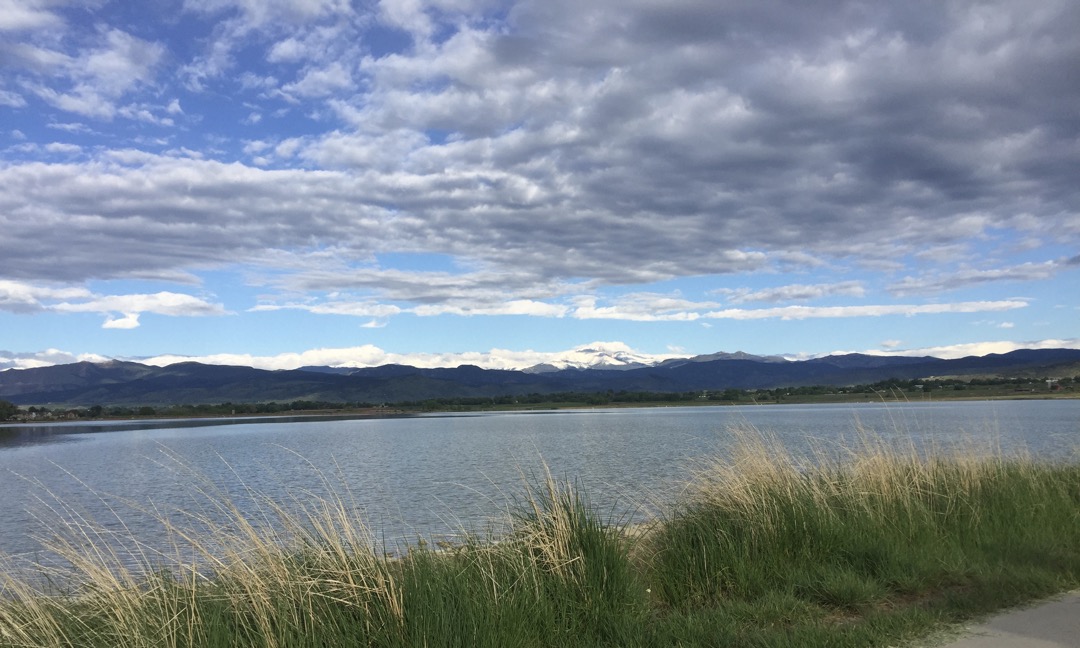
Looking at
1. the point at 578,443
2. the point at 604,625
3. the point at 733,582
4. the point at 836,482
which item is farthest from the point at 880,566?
the point at 578,443

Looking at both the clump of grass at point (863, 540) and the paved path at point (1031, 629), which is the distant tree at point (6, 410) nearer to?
the clump of grass at point (863, 540)

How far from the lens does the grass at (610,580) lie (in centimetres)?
694

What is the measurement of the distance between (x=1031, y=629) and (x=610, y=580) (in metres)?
4.09

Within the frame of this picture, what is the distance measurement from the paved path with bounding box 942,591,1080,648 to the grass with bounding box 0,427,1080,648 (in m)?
0.35

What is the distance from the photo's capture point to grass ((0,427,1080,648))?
694 cm

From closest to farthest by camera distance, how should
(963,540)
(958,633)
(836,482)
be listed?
(958,633)
(963,540)
(836,482)

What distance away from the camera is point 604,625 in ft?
24.7

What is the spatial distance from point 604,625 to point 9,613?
597 cm

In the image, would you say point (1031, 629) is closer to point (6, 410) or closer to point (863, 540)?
point (863, 540)

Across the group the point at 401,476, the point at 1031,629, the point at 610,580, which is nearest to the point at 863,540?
the point at 1031,629

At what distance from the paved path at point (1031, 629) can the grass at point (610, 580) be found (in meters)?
0.35

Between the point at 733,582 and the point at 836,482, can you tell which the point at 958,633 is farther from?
the point at 836,482

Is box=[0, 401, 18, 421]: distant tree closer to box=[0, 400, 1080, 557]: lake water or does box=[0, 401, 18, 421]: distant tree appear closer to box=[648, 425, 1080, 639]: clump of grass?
box=[0, 400, 1080, 557]: lake water

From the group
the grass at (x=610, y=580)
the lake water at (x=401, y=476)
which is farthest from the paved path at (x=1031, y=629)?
the lake water at (x=401, y=476)
